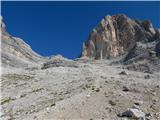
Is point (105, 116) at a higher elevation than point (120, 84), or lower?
lower

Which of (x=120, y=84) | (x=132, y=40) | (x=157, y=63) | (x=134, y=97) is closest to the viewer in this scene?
(x=134, y=97)

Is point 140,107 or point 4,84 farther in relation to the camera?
point 4,84

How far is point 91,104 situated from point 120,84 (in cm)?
837

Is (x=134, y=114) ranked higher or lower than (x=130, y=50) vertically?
lower

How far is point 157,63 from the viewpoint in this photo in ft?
295

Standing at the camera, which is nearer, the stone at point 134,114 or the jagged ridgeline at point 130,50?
the stone at point 134,114

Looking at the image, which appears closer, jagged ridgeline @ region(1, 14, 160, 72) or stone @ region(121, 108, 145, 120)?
stone @ region(121, 108, 145, 120)

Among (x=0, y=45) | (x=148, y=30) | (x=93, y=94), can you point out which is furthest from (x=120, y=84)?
(x=148, y=30)

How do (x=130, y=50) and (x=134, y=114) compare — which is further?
(x=130, y=50)

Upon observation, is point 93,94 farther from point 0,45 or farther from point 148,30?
point 148,30

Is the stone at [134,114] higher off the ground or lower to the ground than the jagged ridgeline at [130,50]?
lower

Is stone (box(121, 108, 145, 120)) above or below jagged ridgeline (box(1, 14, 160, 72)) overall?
below

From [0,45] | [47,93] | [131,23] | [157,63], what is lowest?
[47,93]

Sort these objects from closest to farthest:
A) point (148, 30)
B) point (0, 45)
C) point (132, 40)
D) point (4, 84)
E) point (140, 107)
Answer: point (140, 107), point (4, 84), point (0, 45), point (148, 30), point (132, 40)
